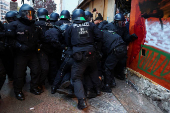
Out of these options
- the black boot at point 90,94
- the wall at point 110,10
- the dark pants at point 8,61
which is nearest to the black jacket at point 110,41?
the black boot at point 90,94

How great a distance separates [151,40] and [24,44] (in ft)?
9.10

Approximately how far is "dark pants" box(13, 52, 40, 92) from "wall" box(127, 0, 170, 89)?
8.39ft

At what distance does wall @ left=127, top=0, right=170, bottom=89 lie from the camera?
252 cm

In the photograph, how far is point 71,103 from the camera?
2.84 m

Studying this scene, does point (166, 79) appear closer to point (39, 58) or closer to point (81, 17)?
point (81, 17)

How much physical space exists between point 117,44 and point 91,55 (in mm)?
962

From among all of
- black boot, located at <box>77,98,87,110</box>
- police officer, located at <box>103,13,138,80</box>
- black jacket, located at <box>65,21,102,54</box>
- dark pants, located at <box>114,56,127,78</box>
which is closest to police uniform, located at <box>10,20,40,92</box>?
black jacket, located at <box>65,21,102,54</box>

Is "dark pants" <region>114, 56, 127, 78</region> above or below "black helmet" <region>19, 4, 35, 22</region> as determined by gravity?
below

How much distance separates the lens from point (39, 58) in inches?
128

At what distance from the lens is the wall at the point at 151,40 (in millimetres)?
2520

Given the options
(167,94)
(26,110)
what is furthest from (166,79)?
(26,110)

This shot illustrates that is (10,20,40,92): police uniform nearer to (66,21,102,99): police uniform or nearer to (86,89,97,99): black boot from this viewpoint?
(66,21,102,99): police uniform

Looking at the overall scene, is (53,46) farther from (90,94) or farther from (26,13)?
(90,94)

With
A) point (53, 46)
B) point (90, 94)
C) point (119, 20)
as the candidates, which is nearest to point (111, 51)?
point (119, 20)
